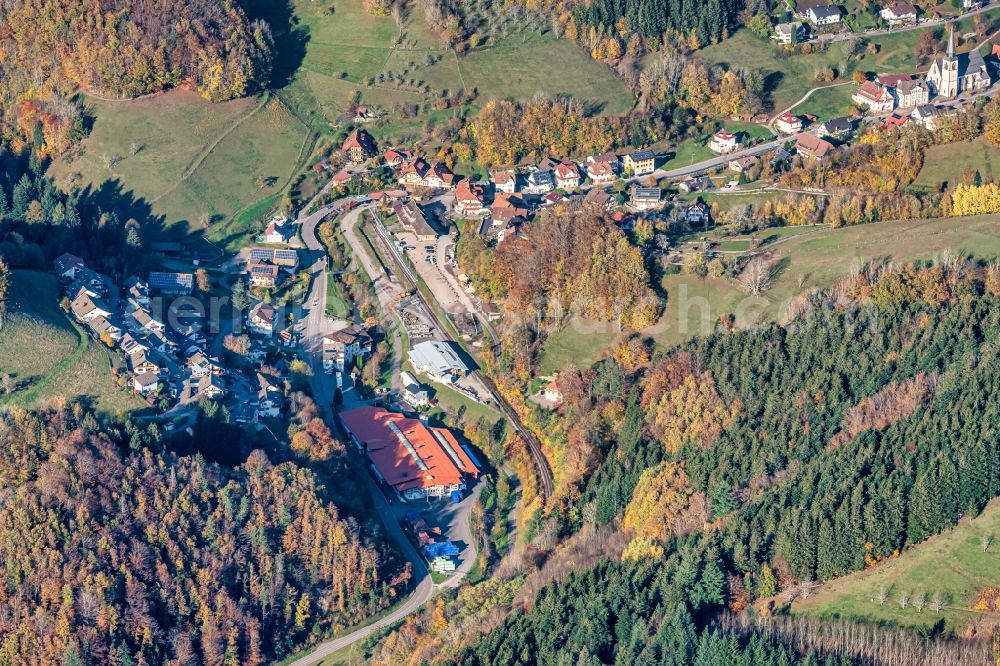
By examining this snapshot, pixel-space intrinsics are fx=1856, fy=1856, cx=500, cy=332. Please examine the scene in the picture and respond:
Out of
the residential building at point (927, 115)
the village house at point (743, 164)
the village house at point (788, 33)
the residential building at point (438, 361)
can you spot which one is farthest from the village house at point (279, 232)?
the residential building at point (927, 115)

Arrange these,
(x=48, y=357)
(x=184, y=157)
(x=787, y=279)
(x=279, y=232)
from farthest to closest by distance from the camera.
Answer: (x=184, y=157) < (x=279, y=232) < (x=787, y=279) < (x=48, y=357)

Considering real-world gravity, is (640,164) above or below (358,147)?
below

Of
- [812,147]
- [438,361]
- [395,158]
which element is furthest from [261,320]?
[812,147]

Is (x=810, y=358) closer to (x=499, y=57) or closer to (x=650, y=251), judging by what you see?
(x=650, y=251)

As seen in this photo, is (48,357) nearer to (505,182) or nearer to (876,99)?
(505,182)

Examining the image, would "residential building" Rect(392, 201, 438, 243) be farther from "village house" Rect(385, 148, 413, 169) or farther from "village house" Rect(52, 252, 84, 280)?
"village house" Rect(52, 252, 84, 280)
